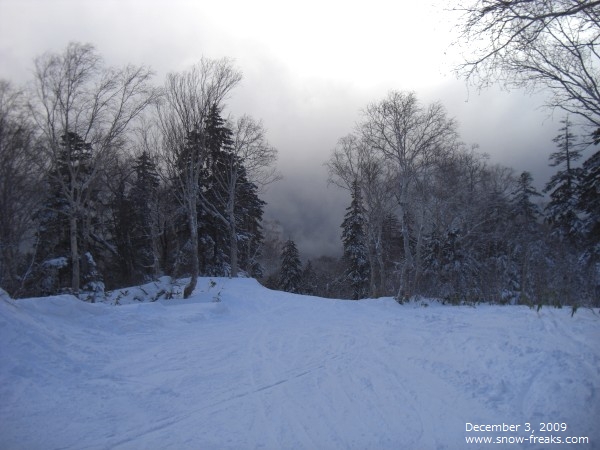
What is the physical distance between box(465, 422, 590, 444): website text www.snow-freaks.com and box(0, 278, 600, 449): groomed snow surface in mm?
36

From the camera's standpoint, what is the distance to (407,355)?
696 centimetres

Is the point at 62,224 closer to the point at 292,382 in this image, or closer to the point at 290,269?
the point at 292,382

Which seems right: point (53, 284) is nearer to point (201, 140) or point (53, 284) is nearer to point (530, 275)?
point (201, 140)

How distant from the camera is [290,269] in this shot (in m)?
41.0

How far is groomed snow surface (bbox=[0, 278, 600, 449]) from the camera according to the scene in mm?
4340

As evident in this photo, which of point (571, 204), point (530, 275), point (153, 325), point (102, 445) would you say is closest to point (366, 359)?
point (102, 445)

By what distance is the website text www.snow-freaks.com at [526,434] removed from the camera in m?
4.04

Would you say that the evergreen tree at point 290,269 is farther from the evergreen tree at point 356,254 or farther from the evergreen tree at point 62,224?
the evergreen tree at point 62,224

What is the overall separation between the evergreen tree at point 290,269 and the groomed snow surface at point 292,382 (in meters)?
31.6

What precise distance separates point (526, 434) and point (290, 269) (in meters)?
37.0

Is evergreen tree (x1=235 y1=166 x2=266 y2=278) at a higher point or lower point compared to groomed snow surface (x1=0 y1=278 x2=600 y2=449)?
higher

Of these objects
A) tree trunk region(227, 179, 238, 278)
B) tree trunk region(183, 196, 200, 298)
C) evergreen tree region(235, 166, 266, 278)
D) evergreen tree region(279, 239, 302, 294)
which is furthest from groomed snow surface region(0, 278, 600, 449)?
evergreen tree region(279, 239, 302, 294)

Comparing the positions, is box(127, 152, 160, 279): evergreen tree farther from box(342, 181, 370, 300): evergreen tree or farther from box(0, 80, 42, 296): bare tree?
box(342, 181, 370, 300): evergreen tree

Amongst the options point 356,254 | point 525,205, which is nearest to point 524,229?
point 525,205
